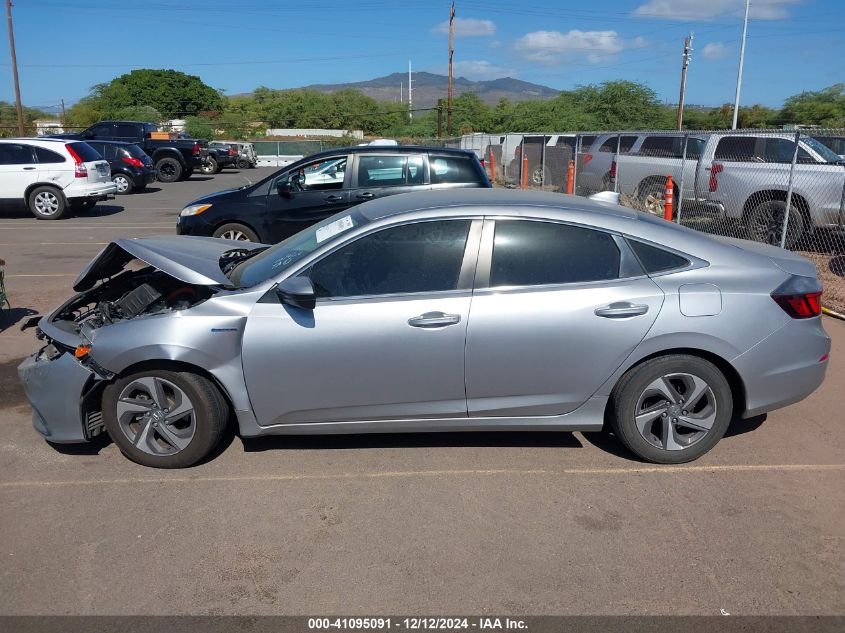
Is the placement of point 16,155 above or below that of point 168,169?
above

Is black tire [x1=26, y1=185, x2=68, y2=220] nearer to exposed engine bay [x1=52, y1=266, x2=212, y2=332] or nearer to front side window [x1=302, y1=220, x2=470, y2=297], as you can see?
exposed engine bay [x1=52, y1=266, x2=212, y2=332]

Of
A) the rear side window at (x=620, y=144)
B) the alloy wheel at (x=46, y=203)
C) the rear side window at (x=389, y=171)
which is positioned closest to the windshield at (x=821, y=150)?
the rear side window at (x=620, y=144)

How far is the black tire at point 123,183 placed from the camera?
22.6 m

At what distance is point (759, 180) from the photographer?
1154 cm

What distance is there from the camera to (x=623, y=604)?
3.17 m

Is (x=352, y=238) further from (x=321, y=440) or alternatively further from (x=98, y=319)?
(x=98, y=319)

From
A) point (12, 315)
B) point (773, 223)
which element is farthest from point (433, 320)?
point (773, 223)

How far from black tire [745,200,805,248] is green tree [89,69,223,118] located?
8371 cm

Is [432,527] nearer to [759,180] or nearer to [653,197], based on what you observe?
[759,180]

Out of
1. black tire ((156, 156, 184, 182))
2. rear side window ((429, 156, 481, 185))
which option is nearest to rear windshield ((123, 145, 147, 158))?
black tire ((156, 156, 184, 182))

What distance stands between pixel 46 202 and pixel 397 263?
14.7m

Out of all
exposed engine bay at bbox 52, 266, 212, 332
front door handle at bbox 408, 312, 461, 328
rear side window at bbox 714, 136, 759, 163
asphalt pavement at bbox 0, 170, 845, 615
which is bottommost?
asphalt pavement at bbox 0, 170, 845, 615

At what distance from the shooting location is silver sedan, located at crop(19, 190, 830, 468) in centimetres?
412

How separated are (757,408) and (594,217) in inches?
58.4
